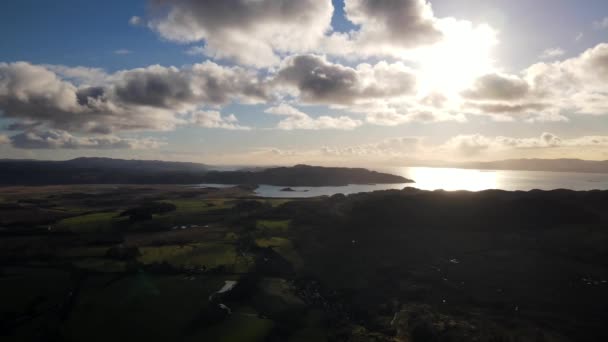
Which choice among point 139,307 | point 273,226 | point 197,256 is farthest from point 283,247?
point 139,307

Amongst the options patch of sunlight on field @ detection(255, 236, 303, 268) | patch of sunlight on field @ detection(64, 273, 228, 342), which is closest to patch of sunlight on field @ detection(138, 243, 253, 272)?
patch of sunlight on field @ detection(64, 273, 228, 342)

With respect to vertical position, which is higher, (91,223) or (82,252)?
(91,223)

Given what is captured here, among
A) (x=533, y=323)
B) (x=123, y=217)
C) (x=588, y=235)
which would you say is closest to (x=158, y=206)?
(x=123, y=217)

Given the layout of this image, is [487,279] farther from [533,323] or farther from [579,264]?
[579,264]

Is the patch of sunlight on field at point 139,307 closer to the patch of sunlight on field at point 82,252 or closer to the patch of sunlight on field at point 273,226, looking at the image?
the patch of sunlight on field at point 82,252

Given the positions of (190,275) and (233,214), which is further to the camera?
(233,214)

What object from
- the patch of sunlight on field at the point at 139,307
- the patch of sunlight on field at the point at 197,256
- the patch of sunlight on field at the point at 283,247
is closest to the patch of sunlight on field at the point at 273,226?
the patch of sunlight on field at the point at 283,247

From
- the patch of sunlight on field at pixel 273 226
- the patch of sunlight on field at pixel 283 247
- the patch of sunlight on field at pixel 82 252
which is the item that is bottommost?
the patch of sunlight on field at pixel 82 252

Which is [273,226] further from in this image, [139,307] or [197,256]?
[139,307]
